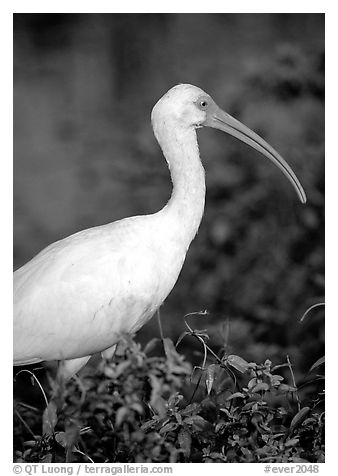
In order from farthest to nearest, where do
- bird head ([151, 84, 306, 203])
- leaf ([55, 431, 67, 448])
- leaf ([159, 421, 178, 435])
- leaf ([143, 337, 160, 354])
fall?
bird head ([151, 84, 306, 203]), leaf ([55, 431, 67, 448]), leaf ([159, 421, 178, 435]), leaf ([143, 337, 160, 354])

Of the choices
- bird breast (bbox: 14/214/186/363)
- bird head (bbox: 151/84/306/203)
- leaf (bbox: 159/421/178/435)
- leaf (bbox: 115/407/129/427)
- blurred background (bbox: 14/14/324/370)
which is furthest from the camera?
blurred background (bbox: 14/14/324/370)

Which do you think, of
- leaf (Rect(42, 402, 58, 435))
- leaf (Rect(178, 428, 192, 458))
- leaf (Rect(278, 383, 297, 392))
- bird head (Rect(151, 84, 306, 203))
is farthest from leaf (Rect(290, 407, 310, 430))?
bird head (Rect(151, 84, 306, 203))

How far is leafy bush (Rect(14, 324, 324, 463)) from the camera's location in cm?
267

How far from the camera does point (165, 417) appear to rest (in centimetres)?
307

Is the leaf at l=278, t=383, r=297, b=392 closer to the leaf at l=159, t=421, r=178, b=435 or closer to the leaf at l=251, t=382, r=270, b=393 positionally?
the leaf at l=251, t=382, r=270, b=393

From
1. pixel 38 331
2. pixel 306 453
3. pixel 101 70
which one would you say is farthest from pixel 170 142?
pixel 101 70

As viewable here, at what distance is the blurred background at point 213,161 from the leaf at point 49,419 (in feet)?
4.71

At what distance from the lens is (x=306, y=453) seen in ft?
10.8

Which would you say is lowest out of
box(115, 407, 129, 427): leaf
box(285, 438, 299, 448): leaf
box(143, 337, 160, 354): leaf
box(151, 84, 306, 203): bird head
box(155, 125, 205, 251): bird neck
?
box(285, 438, 299, 448): leaf

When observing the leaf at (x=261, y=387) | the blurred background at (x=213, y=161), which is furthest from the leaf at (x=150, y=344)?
the blurred background at (x=213, y=161)

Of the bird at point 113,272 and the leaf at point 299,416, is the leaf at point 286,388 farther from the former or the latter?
the bird at point 113,272

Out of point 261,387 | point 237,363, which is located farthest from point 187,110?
point 261,387

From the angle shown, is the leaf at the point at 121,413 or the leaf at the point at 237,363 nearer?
the leaf at the point at 121,413

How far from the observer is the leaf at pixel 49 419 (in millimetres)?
A: 3180
